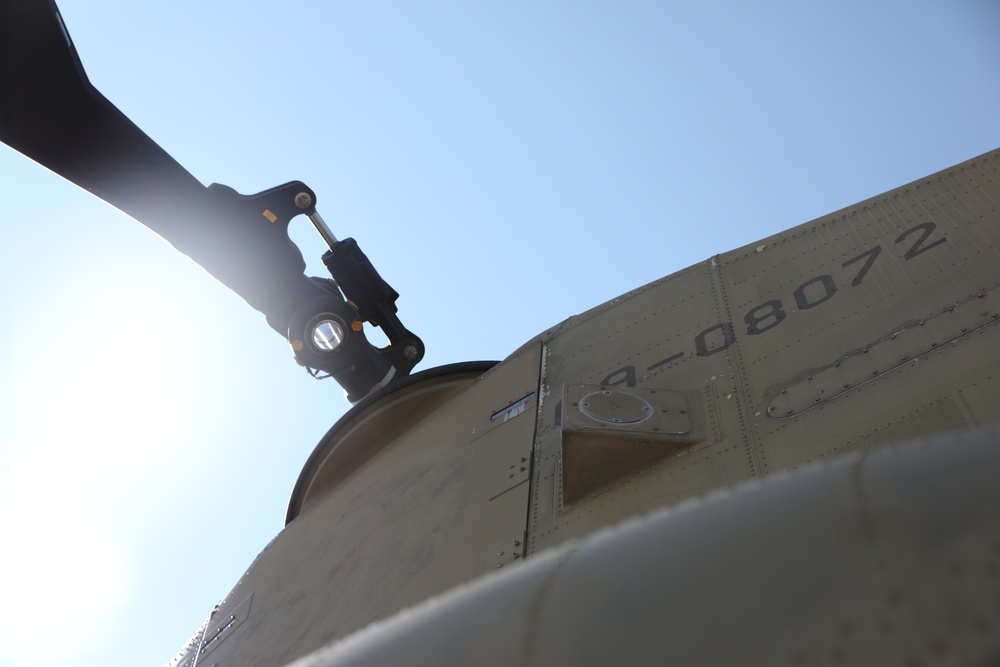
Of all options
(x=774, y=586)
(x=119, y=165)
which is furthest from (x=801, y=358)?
(x=119, y=165)

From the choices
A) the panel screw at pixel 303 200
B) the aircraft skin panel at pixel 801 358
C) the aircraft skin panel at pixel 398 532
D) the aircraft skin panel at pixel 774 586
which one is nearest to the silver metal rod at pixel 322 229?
the panel screw at pixel 303 200

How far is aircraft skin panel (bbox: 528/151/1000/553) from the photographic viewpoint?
343 centimetres

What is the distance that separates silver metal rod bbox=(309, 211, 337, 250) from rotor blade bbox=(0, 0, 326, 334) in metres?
0.30

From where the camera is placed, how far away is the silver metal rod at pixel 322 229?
24.1 feet

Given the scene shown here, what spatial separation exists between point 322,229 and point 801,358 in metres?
4.36

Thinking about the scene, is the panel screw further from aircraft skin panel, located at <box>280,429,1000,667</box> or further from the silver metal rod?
aircraft skin panel, located at <box>280,429,1000,667</box>

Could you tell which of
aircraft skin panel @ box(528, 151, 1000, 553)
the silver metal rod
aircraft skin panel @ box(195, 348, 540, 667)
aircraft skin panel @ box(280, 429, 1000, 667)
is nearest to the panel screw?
the silver metal rod

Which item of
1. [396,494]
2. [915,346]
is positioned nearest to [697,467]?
[915,346]

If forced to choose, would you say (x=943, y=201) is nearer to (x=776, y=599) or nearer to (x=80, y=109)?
(x=776, y=599)

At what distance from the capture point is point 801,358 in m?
4.04

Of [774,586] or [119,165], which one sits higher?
[119,165]

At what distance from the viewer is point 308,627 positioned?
4.52 meters

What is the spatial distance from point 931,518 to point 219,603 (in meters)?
5.77

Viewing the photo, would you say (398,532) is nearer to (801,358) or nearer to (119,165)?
(801,358)
